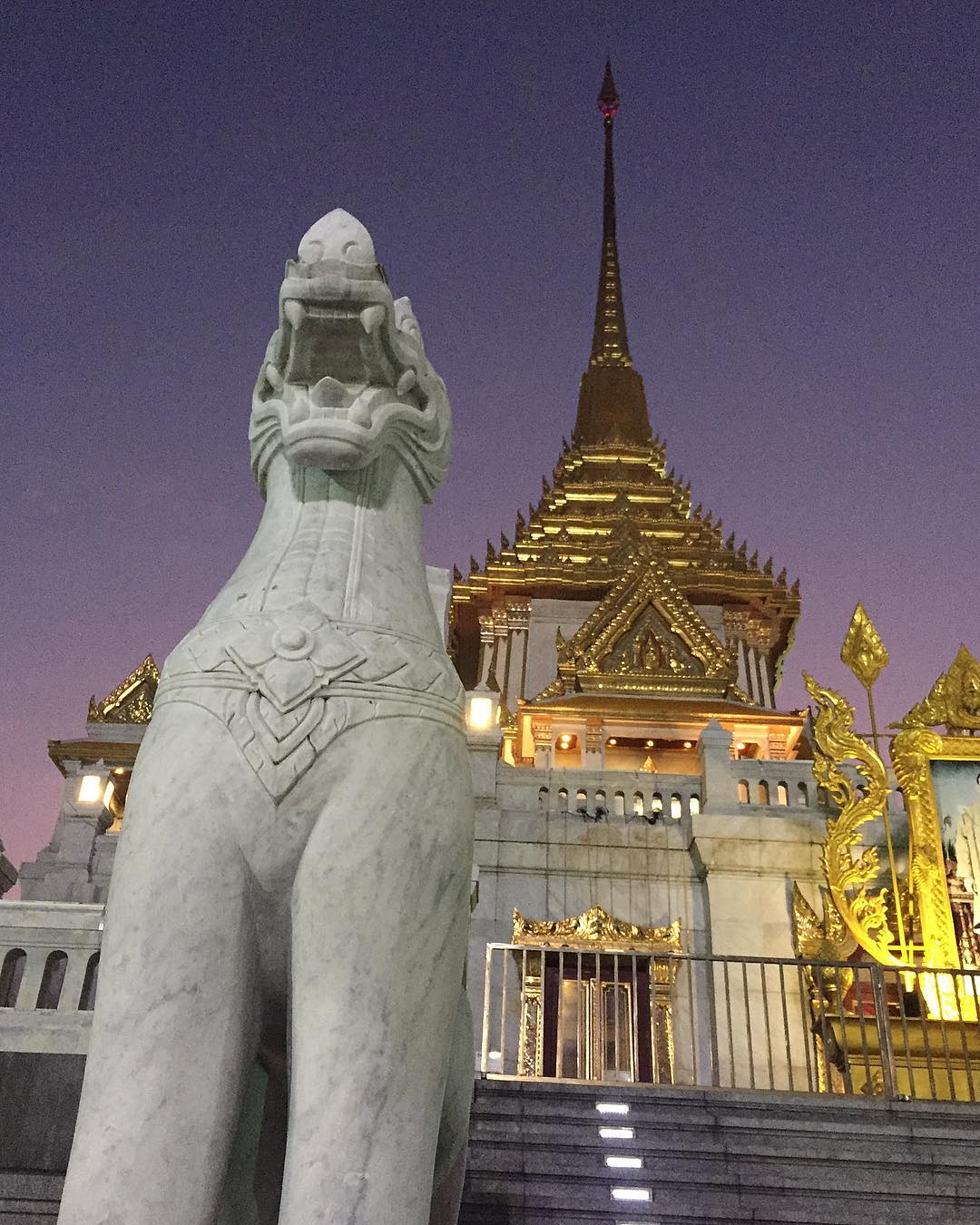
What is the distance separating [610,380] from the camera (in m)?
33.8

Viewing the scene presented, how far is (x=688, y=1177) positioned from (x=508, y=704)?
1797cm

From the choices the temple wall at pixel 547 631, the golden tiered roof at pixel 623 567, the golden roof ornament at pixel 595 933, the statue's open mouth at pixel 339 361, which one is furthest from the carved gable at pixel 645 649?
the statue's open mouth at pixel 339 361

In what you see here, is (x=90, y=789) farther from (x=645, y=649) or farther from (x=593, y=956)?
(x=645, y=649)

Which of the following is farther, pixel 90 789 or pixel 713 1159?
pixel 90 789

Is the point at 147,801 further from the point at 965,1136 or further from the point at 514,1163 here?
the point at 965,1136

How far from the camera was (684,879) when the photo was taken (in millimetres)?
11172

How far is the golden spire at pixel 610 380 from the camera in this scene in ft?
104

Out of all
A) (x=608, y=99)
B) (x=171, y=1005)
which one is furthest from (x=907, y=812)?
(x=608, y=99)

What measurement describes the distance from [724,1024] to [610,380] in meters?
26.3

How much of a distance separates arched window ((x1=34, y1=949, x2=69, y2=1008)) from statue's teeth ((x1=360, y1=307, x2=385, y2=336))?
14.5 ft

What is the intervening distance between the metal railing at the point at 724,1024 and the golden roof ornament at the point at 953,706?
2.69 meters

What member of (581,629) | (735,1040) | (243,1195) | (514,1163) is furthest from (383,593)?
(581,629)

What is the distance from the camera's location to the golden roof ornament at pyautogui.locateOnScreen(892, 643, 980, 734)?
11477 mm

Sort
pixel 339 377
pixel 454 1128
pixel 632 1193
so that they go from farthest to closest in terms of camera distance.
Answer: pixel 632 1193 → pixel 339 377 → pixel 454 1128
